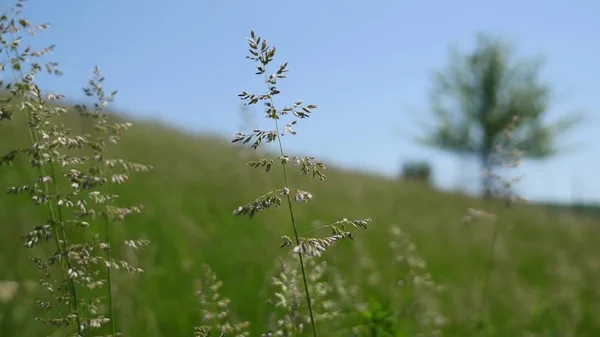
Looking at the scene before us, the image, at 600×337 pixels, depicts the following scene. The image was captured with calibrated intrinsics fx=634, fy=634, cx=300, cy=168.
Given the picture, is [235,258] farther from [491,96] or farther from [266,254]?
[491,96]

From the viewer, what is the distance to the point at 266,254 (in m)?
8.38

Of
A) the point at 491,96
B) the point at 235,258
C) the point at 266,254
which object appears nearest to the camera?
the point at 235,258

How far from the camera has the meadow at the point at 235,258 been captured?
6.78 feet

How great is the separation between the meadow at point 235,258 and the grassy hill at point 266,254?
0.11 ft

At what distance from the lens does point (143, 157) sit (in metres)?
15.5

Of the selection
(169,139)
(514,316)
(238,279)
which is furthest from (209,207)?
(169,139)

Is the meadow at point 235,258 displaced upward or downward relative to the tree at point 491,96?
downward

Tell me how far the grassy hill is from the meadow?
1.4 inches

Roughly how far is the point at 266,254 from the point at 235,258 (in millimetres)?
619

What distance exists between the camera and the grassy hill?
5926 millimetres

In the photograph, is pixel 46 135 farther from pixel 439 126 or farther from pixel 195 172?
pixel 439 126

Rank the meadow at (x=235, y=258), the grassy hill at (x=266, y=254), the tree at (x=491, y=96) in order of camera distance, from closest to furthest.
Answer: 1. the meadow at (x=235, y=258)
2. the grassy hill at (x=266, y=254)
3. the tree at (x=491, y=96)

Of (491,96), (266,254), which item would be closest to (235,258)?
(266,254)

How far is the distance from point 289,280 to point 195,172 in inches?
499
